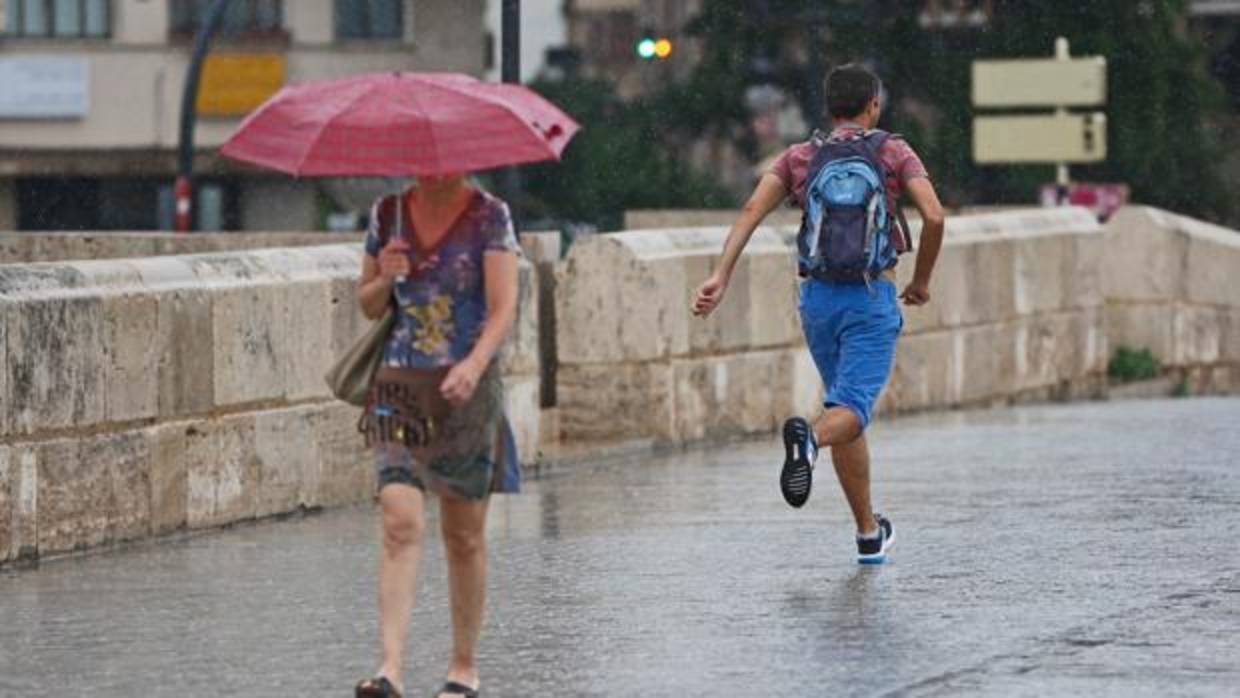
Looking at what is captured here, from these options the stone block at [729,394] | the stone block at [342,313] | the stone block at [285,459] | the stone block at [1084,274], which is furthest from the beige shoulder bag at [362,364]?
the stone block at [1084,274]

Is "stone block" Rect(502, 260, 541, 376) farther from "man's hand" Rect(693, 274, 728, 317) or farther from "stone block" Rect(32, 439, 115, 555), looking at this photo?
"man's hand" Rect(693, 274, 728, 317)

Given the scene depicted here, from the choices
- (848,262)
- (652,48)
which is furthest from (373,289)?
(652,48)

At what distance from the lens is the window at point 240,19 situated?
5881 centimetres

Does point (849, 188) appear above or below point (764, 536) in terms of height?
above

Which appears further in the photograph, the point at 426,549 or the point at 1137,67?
the point at 1137,67

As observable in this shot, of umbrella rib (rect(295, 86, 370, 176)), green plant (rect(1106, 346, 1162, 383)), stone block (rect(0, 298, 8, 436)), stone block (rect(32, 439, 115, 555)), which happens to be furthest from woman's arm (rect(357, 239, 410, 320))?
green plant (rect(1106, 346, 1162, 383))

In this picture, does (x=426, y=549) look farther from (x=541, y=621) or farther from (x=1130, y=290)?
(x=1130, y=290)

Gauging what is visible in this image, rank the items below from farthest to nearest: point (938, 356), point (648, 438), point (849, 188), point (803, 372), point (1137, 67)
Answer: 1. point (1137, 67)
2. point (938, 356)
3. point (803, 372)
4. point (648, 438)
5. point (849, 188)

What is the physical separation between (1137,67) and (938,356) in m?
38.3

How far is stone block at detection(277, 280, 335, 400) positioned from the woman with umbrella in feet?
17.0

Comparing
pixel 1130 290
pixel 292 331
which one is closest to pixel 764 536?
pixel 292 331

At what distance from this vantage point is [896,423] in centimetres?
2006

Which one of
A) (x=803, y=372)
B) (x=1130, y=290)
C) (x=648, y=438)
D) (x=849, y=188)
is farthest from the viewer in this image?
(x=1130, y=290)

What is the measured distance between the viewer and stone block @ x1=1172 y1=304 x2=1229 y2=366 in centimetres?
2612
